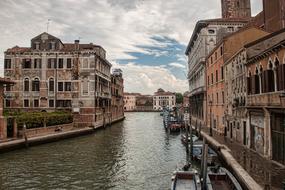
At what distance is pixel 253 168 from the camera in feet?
45.0

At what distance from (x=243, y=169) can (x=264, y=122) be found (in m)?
4.24

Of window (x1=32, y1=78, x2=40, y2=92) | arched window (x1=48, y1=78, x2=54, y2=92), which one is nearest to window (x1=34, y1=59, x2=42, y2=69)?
window (x1=32, y1=78, x2=40, y2=92)

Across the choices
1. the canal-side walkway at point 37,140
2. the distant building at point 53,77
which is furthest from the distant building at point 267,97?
the distant building at point 53,77

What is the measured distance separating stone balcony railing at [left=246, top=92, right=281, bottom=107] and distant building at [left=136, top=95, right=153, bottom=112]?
452ft

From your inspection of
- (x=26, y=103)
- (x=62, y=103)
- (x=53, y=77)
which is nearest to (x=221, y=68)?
(x=62, y=103)

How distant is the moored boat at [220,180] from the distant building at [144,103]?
468 feet

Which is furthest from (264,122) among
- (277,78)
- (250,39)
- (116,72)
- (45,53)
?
(116,72)

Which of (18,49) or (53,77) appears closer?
(53,77)

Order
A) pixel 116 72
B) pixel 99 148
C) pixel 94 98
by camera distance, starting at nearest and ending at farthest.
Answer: pixel 99 148 → pixel 94 98 → pixel 116 72

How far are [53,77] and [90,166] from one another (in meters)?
23.9

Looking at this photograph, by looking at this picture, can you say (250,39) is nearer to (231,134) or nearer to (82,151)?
(231,134)

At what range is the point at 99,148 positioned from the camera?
2534 centimetres

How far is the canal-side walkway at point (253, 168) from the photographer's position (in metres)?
11.2

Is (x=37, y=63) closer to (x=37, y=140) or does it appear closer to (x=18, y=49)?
(x=18, y=49)
